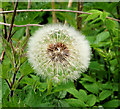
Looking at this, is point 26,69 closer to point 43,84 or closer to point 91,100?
point 43,84

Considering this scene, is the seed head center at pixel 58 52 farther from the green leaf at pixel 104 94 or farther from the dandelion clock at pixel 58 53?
the green leaf at pixel 104 94

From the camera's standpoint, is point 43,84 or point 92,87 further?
point 92,87

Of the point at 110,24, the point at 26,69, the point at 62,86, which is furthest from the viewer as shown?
the point at 110,24

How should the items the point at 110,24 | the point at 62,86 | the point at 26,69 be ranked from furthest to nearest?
1. the point at 110,24
2. the point at 62,86
3. the point at 26,69

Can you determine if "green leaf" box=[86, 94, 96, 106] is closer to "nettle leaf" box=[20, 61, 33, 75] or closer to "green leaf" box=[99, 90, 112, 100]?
"green leaf" box=[99, 90, 112, 100]

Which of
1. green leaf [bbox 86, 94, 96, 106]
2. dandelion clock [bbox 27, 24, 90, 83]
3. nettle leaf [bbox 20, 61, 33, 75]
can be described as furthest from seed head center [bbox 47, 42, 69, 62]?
green leaf [bbox 86, 94, 96, 106]

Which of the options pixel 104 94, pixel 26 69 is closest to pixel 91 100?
pixel 104 94

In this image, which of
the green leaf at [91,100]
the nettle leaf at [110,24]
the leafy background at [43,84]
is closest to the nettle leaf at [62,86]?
the leafy background at [43,84]

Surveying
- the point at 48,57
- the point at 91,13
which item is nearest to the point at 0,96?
the point at 48,57

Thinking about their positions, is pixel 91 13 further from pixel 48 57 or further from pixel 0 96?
pixel 0 96
